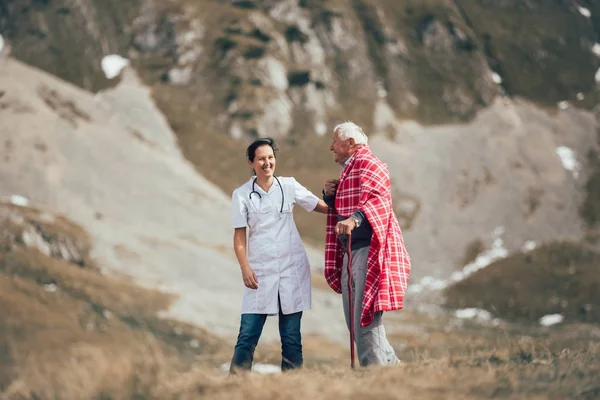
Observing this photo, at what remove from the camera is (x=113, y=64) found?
8194 centimetres

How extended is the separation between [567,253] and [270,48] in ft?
153

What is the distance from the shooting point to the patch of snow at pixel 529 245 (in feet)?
161

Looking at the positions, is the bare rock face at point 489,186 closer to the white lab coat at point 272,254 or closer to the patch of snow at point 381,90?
the patch of snow at point 381,90

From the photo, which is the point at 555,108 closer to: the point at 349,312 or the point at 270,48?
the point at 270,48

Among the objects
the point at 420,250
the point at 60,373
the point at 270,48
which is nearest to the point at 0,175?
the point at 420,250

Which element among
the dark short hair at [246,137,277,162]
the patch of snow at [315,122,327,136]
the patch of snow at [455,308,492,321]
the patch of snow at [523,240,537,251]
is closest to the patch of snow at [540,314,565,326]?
the patch of snow at [455,308,492,321]

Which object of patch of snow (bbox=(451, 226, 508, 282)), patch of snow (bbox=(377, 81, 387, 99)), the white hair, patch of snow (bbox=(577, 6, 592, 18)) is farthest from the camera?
patch of snow (bbox=(577, 6, 592, 18))

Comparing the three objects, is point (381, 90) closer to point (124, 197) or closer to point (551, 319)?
point (124, 197)

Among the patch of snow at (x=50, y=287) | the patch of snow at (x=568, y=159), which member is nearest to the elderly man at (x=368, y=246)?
the patch of snow at (x=50, y=287)

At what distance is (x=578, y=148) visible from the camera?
210 feet

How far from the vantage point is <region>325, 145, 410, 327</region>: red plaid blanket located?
6.82 meters

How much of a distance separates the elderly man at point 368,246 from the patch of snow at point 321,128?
227 feet

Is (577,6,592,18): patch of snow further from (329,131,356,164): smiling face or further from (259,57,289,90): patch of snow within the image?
(329,131,356,164): smiling face

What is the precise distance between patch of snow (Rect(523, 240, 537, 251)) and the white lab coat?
44.7 metres
